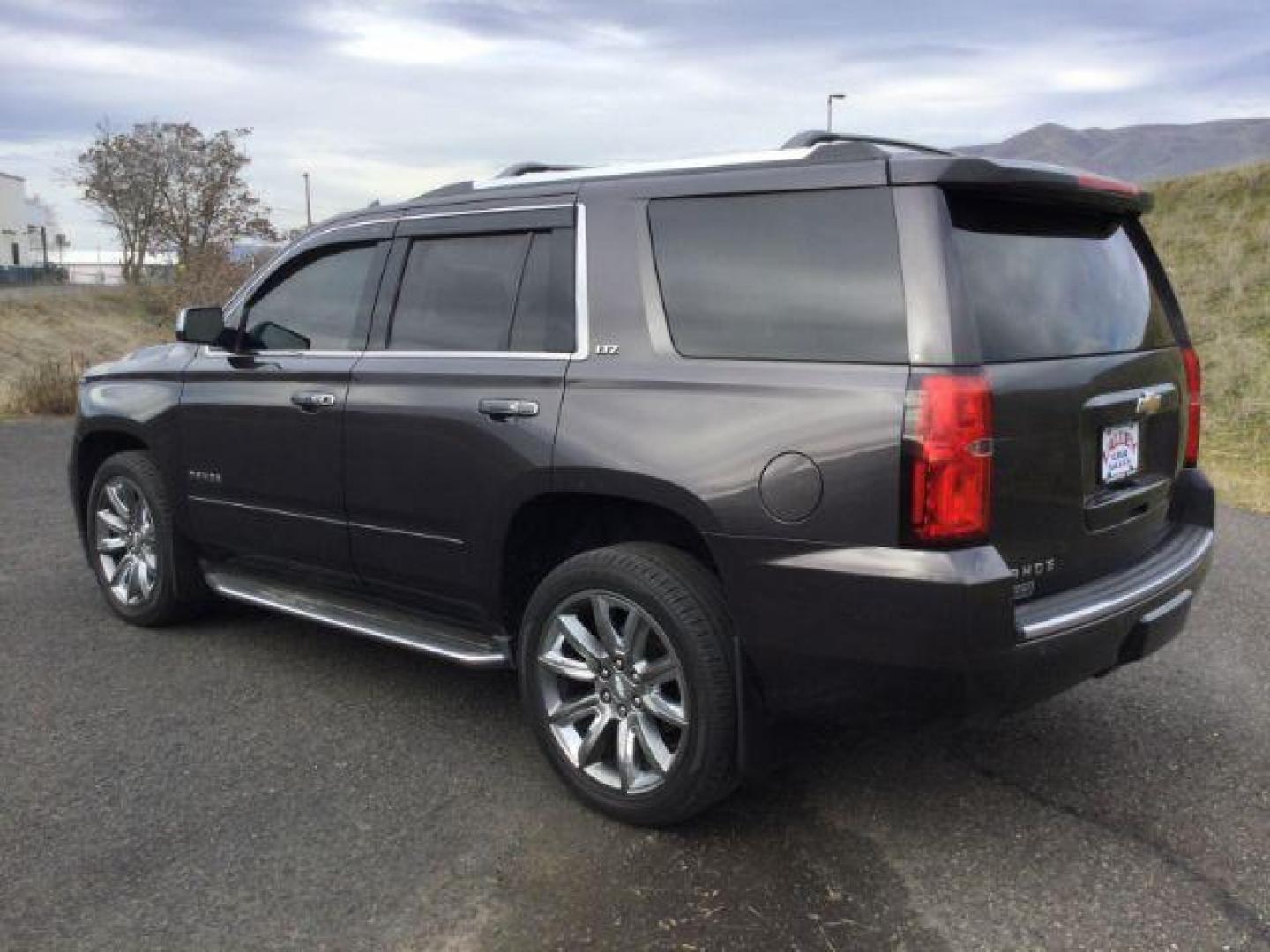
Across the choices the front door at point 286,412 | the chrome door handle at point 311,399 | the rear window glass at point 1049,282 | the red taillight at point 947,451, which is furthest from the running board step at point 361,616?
the rear window glass at point 1049,282

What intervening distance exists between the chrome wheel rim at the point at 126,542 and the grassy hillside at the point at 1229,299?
24.4 ft

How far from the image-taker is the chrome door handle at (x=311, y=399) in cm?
417

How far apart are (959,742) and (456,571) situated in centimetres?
179

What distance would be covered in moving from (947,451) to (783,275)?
678 millimetres

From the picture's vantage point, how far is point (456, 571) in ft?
12.5

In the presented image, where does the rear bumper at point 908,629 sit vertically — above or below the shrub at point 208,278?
below

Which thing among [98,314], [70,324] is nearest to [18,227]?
[98,314]

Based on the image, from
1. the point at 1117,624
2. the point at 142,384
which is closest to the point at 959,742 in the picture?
the point at 1117,624

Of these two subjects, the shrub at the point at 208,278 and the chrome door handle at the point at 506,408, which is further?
the shrub at the point at 208,278

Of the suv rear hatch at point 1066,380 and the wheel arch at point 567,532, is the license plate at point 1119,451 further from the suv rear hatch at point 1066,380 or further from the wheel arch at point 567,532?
the wheel arch at point 567,532

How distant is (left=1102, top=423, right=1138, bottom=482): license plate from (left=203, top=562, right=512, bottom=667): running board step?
6.23ft

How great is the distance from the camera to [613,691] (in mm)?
3375

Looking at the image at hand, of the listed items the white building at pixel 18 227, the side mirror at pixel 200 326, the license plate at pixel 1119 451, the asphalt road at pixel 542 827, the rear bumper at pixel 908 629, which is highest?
the white building at pixel 18 227

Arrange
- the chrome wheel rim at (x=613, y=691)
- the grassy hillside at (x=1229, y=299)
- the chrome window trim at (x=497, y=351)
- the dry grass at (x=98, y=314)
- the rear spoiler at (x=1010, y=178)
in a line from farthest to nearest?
the dry grass at (x=98, y=314)
the grassy hillside at (x=1229, y=299)
the chrome window trim at (x=497, y=351)
the chrome wheel rim at (x=613, y=691)
the rear spoiler at (x=1010, y=178)
